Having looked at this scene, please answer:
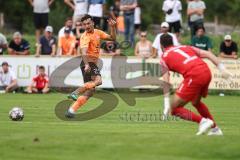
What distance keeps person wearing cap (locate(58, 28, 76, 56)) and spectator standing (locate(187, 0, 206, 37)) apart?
14.6 feet

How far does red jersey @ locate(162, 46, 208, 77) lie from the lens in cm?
1658

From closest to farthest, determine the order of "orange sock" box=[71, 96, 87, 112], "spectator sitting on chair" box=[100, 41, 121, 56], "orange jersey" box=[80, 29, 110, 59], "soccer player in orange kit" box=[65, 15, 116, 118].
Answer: "orange sock" box=[71, 96, 87, 112] < "soccer player in orange kit" box=[65, 15, 116, 118] < "orange jersey" box=[80, 29, 110, 59] < "spectator sitting on chair" box=[100, 41, 121, 56]

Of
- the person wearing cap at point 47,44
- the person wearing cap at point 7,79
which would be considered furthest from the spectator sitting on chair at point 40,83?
the person wearing cap at point 47,44

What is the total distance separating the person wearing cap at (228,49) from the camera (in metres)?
31.2

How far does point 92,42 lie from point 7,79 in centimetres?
955

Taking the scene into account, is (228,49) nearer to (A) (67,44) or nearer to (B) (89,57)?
(A) (67,44)

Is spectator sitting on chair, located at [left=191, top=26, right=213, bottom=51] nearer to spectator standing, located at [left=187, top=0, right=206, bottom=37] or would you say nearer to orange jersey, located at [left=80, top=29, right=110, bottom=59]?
spectator standing, located at [left=187, top=0, right=206, bottom=37]

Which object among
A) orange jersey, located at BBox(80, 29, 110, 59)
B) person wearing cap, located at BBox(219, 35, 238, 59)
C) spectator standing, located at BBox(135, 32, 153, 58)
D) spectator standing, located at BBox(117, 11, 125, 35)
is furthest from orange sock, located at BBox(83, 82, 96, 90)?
spectator standing, located at BBox(117, 11, 125, 35)

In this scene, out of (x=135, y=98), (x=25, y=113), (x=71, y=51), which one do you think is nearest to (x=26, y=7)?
(x=71, y=51)

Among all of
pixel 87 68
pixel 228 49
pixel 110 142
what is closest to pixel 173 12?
pixel 228 49

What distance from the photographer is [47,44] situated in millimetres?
32438

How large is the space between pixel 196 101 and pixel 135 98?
11.8 m

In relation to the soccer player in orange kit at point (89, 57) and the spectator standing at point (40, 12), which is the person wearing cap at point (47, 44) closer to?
the spectator standing at point (40, 12)

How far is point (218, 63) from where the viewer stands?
16562 mm
